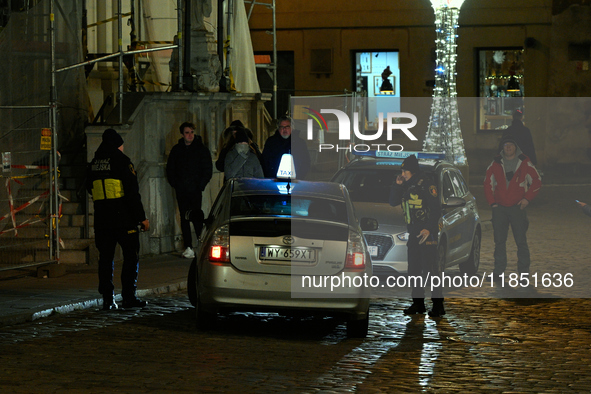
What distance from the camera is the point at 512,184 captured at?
45.2 feet

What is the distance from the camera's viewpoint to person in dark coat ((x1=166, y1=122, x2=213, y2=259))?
49.3ft

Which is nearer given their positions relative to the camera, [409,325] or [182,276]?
[409,325]

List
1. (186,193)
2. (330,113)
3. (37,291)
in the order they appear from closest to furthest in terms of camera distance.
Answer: (37,291)
(186,193)
(330,113)

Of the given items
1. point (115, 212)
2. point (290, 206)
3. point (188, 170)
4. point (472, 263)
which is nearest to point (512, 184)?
point (472, 263)

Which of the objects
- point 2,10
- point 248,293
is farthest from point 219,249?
point 2,10

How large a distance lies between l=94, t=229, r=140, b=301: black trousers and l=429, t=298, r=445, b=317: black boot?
10.3 feet

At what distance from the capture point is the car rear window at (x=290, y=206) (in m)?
9.62

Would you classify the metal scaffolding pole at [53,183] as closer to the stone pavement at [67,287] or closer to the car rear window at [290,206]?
the stone pavement at [67,287]

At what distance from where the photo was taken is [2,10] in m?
19.4

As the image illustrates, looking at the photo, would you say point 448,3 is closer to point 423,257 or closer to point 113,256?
point 423,257

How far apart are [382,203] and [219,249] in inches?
175

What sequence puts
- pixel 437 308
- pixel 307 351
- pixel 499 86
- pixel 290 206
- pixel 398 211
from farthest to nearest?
pixel 499 86
pixel 398 211
pixel 437 308
pixel 290 206
pixel 307 351

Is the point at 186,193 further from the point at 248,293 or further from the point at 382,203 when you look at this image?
the point at 248,293

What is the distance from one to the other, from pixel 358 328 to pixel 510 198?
5.01 m
